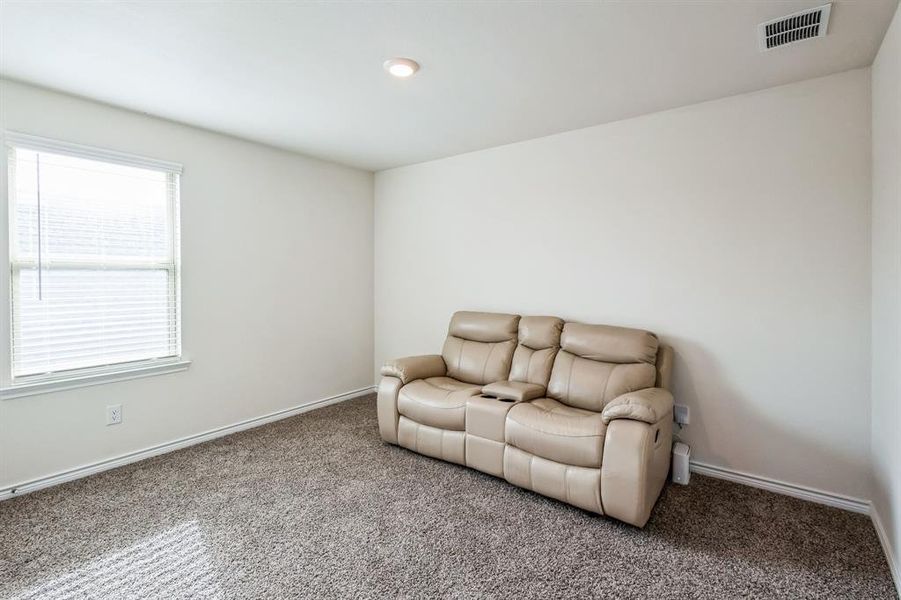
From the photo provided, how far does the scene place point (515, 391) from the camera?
9.59 ft

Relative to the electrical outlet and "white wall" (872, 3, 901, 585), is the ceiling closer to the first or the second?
"white wall" (872, 3, 901, 585)

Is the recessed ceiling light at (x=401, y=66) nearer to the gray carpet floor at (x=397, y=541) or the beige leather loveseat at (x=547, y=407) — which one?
the beige leather loveseat at (x=547, y=407)

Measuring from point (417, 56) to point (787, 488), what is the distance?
3285mm

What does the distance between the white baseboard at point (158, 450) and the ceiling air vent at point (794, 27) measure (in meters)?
4.26

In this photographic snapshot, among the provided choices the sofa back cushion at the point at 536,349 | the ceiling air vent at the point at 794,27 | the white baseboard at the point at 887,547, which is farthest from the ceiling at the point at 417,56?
the white baseboard at the point at 887,547

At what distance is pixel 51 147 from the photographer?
2.71 m

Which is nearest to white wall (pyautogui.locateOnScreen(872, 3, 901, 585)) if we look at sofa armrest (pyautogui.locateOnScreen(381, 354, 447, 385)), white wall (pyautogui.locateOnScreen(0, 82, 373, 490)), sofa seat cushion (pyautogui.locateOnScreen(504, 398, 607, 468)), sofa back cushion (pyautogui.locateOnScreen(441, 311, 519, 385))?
sofa seat cushion (pyautogui.locateOnScreen(504, 398, 607, 468))

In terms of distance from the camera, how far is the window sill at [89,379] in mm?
2622

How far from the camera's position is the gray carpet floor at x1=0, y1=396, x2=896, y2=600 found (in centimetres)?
188

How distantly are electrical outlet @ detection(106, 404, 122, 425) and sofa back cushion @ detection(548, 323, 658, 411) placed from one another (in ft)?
9.78

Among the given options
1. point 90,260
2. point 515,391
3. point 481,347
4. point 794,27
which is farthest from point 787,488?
point 90,260

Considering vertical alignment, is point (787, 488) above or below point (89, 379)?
below

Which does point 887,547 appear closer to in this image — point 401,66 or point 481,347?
point 481,347

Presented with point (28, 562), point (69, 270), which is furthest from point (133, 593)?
point (69, 270)
